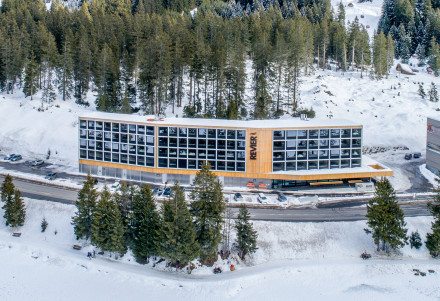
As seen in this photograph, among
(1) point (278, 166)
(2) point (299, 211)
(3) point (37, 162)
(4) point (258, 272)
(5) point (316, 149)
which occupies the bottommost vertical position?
(4) point (258, 272)

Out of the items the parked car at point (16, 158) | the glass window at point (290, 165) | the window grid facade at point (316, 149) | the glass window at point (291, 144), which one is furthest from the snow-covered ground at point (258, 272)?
the parked car at point (16, 158)

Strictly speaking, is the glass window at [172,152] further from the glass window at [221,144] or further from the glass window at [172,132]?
the glass window at [221,144]

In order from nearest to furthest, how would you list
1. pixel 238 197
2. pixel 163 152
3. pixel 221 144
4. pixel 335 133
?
1. pixel 238 197
2. pixel 221 144
3. pixel 335 133
4. pixel 163 152

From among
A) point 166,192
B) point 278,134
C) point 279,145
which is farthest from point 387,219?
point 166,192

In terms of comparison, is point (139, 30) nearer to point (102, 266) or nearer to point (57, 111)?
point (57, 111)

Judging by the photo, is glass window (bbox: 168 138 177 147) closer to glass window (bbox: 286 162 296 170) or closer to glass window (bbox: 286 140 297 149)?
glass window (bbox: 286 140 297 149)

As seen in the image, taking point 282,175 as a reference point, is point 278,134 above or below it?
above

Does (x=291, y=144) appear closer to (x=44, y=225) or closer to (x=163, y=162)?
→ (x=163, y=162)

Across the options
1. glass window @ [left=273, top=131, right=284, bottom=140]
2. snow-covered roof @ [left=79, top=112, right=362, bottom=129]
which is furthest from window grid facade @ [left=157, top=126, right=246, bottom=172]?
glass window @ [left=273, top=131, right=284, bottom=140]
